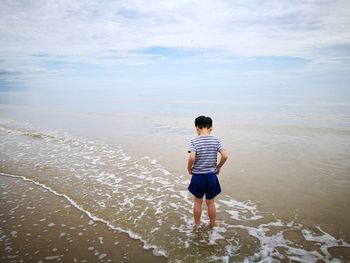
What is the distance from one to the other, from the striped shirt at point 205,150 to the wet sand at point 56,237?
174 cm

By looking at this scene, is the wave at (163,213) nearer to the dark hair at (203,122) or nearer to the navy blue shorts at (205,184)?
the navy blue shorts at (205,184)

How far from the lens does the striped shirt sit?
4.74 metres

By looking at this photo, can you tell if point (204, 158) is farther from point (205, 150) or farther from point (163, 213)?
point (163, 213)

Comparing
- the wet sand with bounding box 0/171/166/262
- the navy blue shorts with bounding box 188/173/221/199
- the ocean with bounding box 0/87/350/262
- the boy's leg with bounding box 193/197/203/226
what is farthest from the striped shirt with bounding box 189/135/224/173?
the wet sand with bounding box 0/171/166/262

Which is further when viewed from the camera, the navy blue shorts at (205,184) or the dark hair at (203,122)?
the navy blue shorts at (205,184)

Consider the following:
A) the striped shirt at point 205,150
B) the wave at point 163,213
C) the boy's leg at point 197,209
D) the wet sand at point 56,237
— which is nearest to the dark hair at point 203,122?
the striped shirt at point 205,150

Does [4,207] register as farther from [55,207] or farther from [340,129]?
[340,129]

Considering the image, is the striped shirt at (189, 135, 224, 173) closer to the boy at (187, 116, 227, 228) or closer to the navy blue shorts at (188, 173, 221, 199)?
the boy at (187, 116, 227, 228)

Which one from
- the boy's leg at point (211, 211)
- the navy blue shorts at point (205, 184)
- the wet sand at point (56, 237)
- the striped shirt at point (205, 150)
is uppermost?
the striped shirt at point (205, 150)

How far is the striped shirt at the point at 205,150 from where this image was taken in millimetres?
4742

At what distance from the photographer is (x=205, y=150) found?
15.6 feet

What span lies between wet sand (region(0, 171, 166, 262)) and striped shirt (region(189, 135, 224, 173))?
1.74m

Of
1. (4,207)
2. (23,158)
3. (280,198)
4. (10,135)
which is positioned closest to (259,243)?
(280,198)

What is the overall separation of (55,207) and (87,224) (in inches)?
52.1
